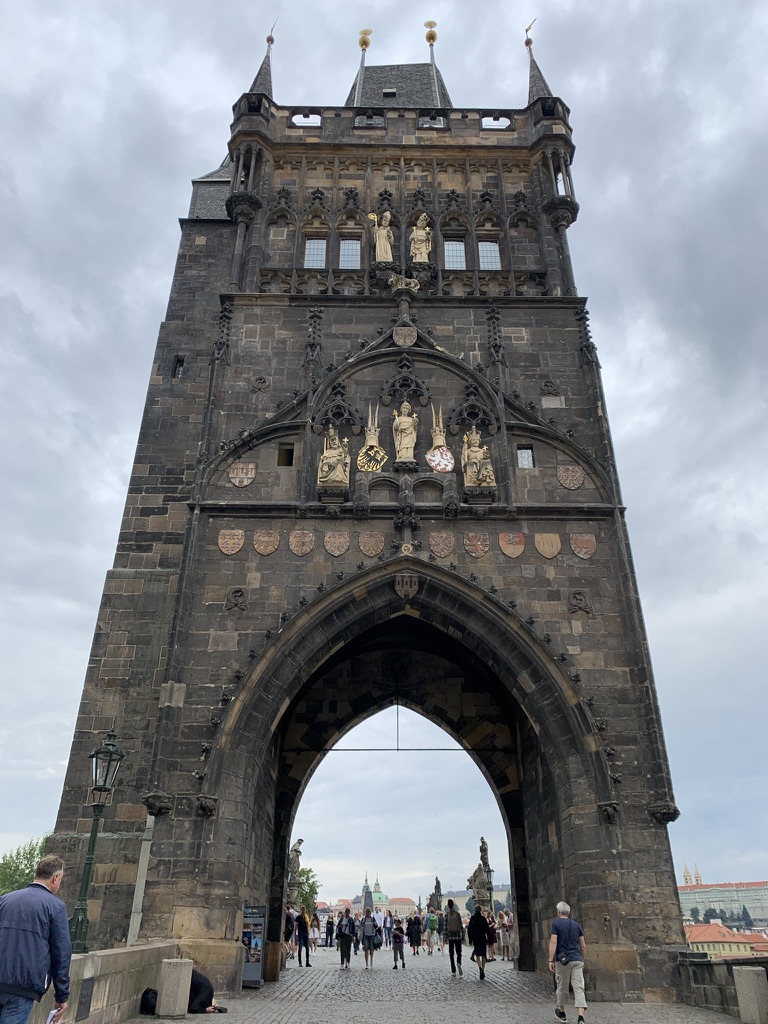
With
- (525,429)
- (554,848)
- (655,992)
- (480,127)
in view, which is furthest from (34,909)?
(480,127)

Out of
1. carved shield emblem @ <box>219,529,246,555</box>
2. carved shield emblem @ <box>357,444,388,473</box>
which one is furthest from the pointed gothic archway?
carved shield emblem @ <box>357,444,388,473</box>

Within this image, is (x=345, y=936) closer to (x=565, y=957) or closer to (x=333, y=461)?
(x=565, y=957)

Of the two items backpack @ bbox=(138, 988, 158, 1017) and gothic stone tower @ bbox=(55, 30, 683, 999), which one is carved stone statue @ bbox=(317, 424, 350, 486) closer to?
gothic stone tower @ bbox=(55, 30, 683, 999)

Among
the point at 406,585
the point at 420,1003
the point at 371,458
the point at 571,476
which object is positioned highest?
the point at 371,458

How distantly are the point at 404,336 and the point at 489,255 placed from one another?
3.56 metres

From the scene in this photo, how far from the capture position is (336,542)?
44.4ft

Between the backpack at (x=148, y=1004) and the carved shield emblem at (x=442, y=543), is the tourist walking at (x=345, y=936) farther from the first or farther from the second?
the backpack at (x=148, y=1004)

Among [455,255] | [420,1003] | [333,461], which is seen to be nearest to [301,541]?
[333,461]

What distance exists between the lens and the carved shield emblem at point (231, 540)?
13547mm

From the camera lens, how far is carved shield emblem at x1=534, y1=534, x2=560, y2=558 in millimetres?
13578

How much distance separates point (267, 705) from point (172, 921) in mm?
3149

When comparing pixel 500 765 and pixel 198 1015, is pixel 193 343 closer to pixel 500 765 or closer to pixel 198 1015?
pixel 500 765

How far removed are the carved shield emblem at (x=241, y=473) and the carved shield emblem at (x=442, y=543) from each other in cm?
338

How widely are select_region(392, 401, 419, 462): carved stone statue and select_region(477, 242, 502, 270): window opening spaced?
15.4ft
